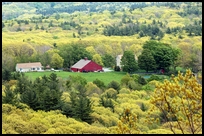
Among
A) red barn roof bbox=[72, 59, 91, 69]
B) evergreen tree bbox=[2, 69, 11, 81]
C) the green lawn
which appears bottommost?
the green lawn

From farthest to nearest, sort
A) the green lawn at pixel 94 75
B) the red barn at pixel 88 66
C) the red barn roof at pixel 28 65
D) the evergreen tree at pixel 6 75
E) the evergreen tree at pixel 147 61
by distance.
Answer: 1. the red barn at pixel 88 66
2. the red barn roof at pixel 28 65
3. the evergreen tree at pixel 147 61
4. the green lawn at pixel 94 75
5. the evergreen tree at pixel 6 75


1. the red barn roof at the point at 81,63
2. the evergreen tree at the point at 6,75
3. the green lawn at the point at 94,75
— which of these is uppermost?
the evergreen tree at the point at 6,75

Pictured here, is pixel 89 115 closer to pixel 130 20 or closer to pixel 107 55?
pixel 107 55

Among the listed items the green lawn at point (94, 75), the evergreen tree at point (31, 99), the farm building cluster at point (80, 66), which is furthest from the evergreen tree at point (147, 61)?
the evergreen tree at point (31, 99)

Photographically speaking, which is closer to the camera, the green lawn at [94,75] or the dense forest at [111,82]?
the dense forest at [111,82]

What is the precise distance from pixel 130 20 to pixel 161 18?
434 inches

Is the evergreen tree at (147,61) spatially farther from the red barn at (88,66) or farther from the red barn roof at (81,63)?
the red barn roof at (81,63)

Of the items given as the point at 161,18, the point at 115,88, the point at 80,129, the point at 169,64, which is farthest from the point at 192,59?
the point at 161,18

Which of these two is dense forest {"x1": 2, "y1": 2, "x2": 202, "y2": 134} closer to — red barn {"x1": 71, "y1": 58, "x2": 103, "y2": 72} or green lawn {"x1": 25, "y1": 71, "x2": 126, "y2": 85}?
red barn {"x1": 71, "y1": 58, "x2": 103, "y2": 72}

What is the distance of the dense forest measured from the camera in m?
9.82

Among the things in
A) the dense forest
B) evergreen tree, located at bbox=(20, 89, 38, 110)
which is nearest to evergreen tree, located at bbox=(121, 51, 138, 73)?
the dense forest

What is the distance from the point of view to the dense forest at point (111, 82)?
32.2 ft

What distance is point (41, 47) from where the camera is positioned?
65.2 meters

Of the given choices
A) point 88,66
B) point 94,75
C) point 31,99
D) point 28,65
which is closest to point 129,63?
point 94,75
